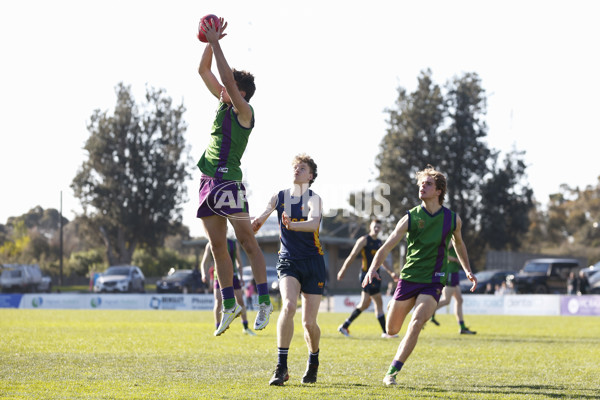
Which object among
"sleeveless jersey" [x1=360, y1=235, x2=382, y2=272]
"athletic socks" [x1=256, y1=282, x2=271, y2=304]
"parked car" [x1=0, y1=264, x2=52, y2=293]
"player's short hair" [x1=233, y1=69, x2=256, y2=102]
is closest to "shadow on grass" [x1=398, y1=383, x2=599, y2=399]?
"athletic socks" [x1=256, y1=282, x2=271, y2=304]

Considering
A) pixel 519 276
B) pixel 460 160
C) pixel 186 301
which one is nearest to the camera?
pixel 186 301

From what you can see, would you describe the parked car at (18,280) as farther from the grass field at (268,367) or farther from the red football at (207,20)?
the red football at (207,20)

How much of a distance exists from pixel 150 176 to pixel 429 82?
80.1 feet

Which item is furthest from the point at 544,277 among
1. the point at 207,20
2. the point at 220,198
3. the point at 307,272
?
A: the point at 207,20

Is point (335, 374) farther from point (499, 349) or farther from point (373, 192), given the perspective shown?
point (373, 192)

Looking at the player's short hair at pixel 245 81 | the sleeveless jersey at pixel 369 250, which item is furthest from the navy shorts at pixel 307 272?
the sleeveless jersey at pixel 369 250

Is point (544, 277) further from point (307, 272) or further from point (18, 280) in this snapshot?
point (307, 272)

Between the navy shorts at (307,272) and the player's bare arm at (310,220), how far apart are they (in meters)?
0.41

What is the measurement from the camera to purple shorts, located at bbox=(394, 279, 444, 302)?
28.7ft

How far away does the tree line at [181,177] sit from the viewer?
2453 inches

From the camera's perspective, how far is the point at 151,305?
39719mm

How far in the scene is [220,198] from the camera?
7738 mm

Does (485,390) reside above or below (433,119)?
below

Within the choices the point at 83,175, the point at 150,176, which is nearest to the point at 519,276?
the point at 150,176
